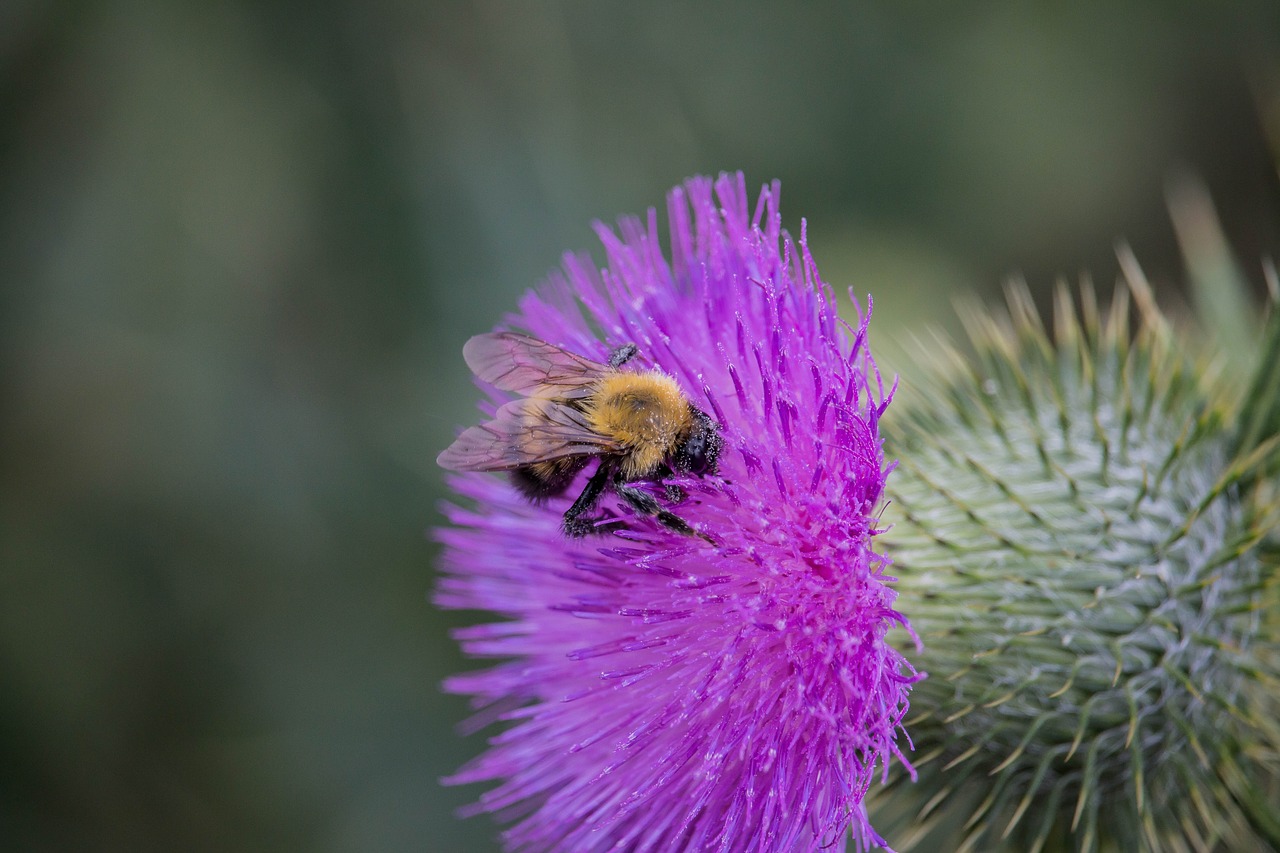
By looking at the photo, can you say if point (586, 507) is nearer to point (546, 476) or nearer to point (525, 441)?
point (546, 476)

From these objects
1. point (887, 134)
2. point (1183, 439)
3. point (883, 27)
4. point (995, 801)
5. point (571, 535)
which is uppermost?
point (883, 27)

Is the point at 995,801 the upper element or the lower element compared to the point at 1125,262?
lower

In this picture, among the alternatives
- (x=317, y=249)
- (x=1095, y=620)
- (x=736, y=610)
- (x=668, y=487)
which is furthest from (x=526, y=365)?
(x=317, y=249)

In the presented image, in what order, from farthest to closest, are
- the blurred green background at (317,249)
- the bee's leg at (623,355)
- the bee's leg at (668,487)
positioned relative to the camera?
the blurred green background at (317,249)
the bee's leg at (623,355)
the bee's leg at (668,487)

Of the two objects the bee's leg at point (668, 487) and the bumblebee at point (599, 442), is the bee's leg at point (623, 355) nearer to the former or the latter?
the bumblebee at point (599, 442)

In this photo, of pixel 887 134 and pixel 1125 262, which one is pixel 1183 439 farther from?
pixel 887 134

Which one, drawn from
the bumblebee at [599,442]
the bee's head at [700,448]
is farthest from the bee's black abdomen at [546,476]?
the bee's head at [700,448]

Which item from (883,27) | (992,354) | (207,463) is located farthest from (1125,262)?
(207,463)
